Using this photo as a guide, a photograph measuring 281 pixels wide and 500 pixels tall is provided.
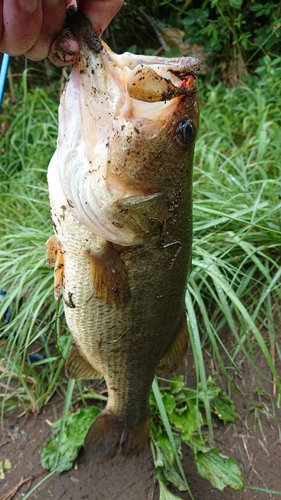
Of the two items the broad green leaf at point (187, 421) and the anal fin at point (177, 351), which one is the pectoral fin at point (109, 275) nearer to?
the anal fin at point (177, 351)

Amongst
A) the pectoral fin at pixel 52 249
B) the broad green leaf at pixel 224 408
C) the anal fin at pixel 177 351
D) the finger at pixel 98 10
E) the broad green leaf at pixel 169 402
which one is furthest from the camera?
the broad green leaf at pixel 224 408

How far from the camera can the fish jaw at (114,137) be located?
1103 mm

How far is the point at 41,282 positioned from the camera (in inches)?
90.8

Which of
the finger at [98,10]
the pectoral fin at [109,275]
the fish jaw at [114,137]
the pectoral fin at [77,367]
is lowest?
the pectoral fin at [77,367]

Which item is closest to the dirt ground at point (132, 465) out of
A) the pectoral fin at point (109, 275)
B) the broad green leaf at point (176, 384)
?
the broad green leaf at point (176, 384)

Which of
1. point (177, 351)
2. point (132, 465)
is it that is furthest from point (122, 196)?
point (132, 465)

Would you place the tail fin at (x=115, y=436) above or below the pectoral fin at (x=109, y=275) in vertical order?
below

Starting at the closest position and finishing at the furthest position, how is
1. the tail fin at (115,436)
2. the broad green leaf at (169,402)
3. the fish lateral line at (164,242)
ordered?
the fish lateral line at (164,242) → the tail fin at (115,436) → the broad green leaf at (169,402)

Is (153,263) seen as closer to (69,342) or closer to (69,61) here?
(69,61)

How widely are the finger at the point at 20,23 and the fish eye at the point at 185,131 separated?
0.39 meters

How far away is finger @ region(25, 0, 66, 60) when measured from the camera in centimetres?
99

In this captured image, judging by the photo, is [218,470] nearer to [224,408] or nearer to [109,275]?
[224,408]

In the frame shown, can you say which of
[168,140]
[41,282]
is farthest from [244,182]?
[168,140]

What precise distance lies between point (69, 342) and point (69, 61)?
4.63 feet
